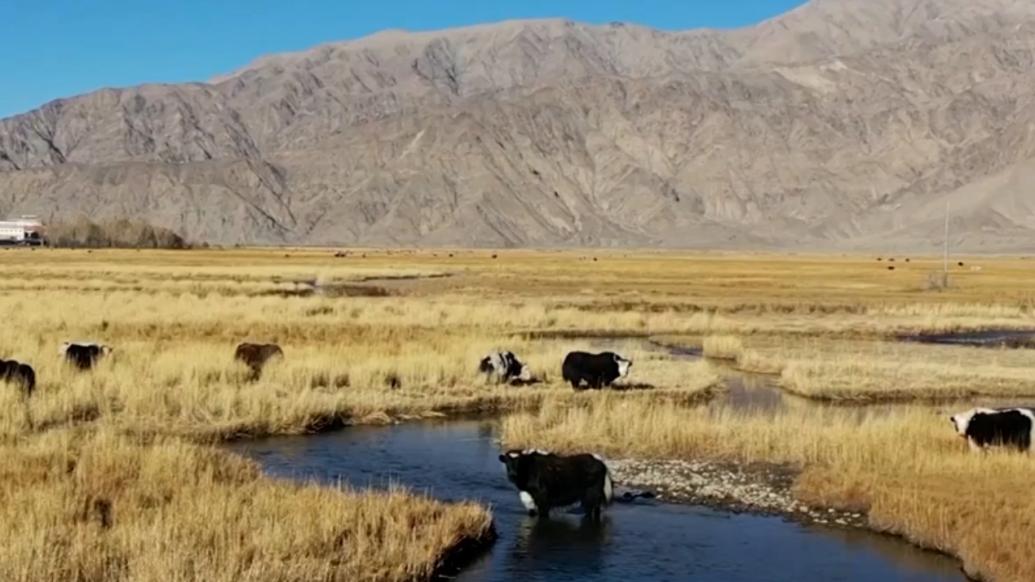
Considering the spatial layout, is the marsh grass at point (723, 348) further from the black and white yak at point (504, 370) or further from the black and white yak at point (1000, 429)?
the black and white yak at point (1000, 429)

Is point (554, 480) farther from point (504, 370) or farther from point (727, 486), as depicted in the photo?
point (504, 370)

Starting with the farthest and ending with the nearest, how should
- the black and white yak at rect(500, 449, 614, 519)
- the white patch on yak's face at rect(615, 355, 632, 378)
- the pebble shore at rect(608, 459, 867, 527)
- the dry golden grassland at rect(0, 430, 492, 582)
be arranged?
the white patch on yak's face at rect(615, 355, 632, 378) → the pebble shore at rect(608, 459, 867, 527) → the black and white yak at rect(500, 449, 614, 519) → the dry golden grassland at rect(0, 430, 492, 582)

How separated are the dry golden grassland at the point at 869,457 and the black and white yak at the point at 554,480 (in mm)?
3359

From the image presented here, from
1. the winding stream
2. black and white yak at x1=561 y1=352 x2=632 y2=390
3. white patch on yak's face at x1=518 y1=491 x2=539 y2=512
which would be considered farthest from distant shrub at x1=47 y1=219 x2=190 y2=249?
white patch on yak's face at x1=518 y1=491 x2=539 y2=512

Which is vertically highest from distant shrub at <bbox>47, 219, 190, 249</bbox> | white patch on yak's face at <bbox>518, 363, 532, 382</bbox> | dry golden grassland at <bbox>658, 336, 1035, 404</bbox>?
distant shrub at <bbox>47, 219, 190, 249</bbox>

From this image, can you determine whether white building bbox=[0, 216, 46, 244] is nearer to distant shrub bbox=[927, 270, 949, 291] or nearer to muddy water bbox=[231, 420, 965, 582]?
distant shrub bbox=[927, 270, 949, 291]

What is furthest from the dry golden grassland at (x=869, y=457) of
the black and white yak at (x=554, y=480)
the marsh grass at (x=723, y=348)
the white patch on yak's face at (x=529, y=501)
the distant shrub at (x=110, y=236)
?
the distant shrub at (x=110, y=236)

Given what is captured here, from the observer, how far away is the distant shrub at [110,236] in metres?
177

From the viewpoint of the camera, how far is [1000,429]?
754 inches

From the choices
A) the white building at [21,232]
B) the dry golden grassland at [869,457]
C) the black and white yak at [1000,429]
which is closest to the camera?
the dry golden grassland at [869,457]

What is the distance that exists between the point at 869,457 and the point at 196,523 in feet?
35.1

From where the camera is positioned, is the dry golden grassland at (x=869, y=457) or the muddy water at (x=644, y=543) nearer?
the muddy water at (x=644, y=543)

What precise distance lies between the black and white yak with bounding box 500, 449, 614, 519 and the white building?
603ft

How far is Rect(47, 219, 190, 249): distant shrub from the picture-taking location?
582ft
